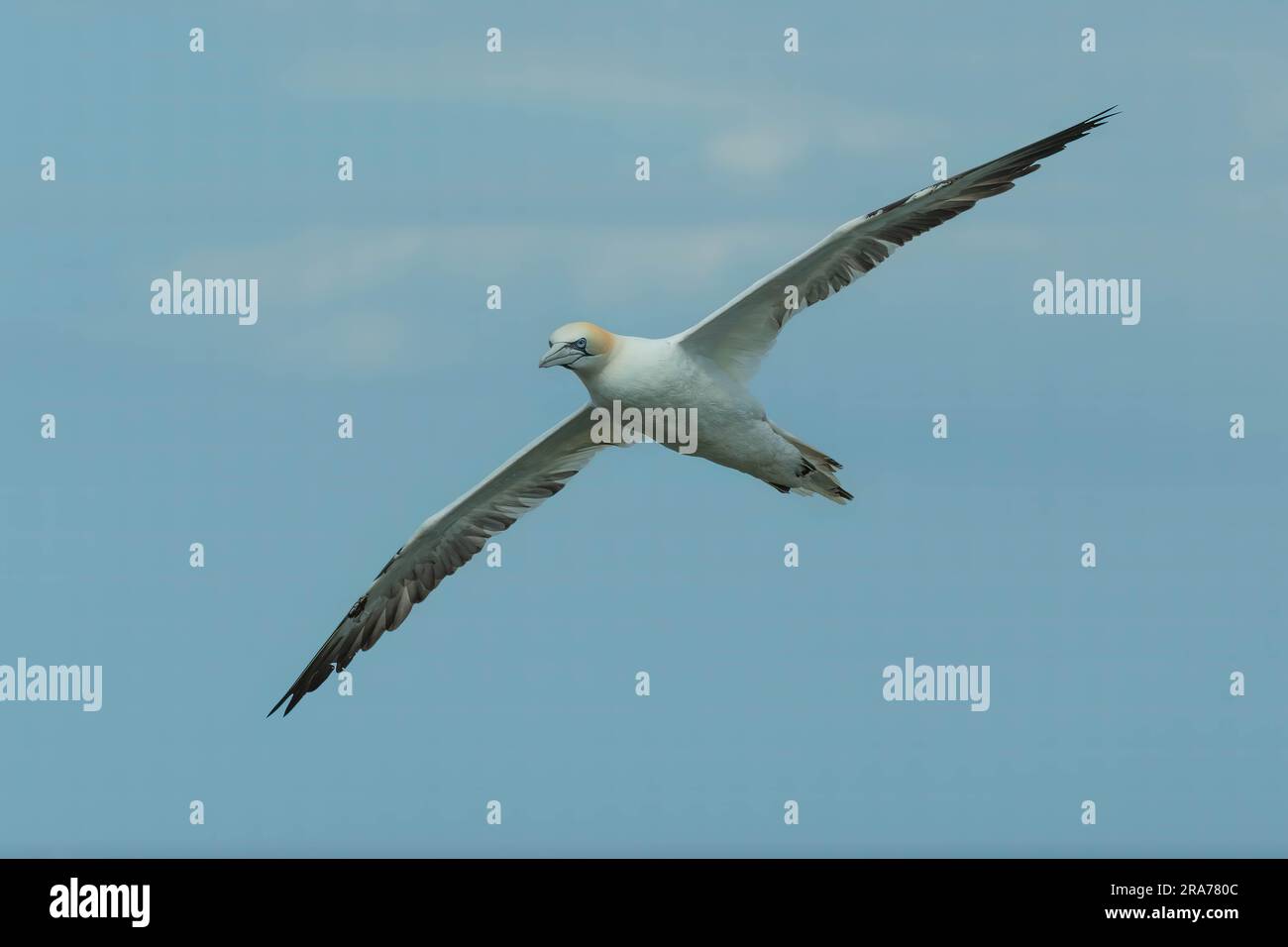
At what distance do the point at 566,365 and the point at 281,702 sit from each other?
6240mm

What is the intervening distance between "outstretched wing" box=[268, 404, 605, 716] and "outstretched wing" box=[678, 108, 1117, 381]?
2307 mm

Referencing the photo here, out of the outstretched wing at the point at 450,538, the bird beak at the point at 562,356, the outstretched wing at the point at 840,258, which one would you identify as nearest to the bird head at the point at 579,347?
the bird beak at the point at 562,356

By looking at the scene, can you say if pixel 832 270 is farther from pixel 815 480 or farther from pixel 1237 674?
pixel 1237 674

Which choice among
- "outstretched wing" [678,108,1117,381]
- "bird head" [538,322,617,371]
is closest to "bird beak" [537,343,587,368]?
"bird head" [538,322,617,371]

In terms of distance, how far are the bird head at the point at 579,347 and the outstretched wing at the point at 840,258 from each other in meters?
0.91

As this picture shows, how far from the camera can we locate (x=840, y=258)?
69.8 feet

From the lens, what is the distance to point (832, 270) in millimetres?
21406

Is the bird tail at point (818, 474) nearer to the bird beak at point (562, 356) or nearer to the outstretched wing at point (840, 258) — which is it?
the outstretched wing at point (840, 258)

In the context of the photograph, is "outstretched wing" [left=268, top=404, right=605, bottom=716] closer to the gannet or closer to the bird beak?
the gannet

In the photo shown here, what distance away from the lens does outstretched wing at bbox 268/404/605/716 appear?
77.5 ft

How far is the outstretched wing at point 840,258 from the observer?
818 inches

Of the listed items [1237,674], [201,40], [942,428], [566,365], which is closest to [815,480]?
[942,428]

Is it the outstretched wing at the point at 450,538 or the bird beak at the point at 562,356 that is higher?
the bird beak at the point at 562,356

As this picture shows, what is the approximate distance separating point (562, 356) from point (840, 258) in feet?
10.8
